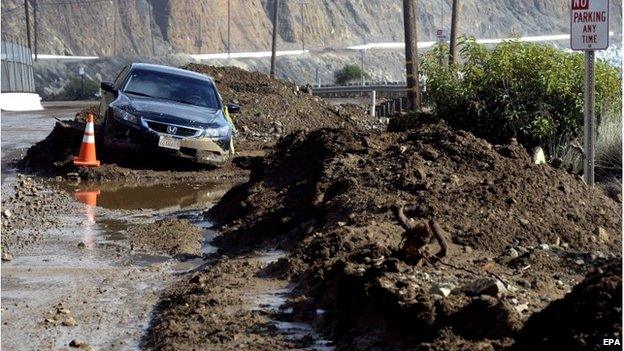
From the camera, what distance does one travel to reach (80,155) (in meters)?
19.3

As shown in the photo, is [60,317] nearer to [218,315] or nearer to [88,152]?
[218,315]

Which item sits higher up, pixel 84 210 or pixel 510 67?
pixel 510 67

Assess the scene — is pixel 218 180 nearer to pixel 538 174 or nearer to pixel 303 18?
pixel 538 174

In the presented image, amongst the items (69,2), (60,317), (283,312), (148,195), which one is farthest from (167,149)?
(69,2)

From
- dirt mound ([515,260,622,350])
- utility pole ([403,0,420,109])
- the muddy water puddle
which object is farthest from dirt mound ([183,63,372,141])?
dirt mound ([515,260,622,350])

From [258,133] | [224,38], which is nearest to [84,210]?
[258,133]

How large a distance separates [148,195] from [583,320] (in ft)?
38.4

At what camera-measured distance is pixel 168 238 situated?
1270cm

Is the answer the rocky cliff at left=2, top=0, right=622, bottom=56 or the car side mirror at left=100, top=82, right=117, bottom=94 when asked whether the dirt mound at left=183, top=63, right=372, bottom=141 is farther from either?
the rocky cliff at left=2, top=0, right=622, bottom=56

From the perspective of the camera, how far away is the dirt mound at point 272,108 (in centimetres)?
2970

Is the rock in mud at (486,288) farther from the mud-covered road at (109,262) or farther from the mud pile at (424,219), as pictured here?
the mud-covered road at (109,262)

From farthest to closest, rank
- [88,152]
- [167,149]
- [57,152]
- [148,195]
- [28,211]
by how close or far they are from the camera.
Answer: [57,152] < [88,152] < [167,149] < [148,195] < [28,211]

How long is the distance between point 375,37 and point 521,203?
347 ft

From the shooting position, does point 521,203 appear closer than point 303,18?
Yes
